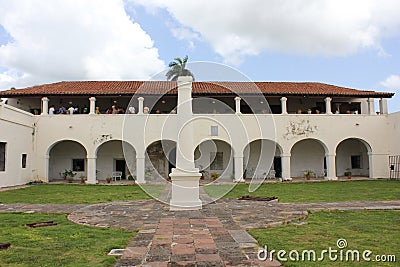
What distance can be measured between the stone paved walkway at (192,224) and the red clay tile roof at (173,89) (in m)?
10.6

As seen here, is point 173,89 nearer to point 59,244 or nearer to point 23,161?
point 23,161

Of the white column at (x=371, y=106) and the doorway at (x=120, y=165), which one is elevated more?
the white column at (x=371, y=106)

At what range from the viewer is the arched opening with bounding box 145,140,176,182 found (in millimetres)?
21125

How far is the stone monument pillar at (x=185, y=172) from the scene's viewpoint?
8.76 meters

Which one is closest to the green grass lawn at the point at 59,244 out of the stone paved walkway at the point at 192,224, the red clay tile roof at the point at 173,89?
the stone paved walkway at the point at 192,224

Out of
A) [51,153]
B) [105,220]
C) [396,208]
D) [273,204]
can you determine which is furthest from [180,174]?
[51,153]

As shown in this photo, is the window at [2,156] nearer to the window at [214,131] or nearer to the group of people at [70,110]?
the group of people at [70,110]

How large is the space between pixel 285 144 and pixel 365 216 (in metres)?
12.8

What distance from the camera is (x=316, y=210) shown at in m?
9.07

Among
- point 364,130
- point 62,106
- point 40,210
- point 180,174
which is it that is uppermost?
point 62,106

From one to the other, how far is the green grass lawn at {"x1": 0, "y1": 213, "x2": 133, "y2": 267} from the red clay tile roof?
12.9 m

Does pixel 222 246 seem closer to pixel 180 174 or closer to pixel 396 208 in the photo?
pixel 180 174

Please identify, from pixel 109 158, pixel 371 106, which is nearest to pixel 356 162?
pixel 371 106

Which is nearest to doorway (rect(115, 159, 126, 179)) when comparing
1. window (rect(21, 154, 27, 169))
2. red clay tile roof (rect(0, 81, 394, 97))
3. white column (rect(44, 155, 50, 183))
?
white column (rect(44, 155, 50, 183))
